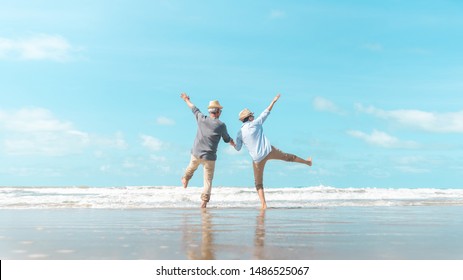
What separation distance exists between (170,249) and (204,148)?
232 inches

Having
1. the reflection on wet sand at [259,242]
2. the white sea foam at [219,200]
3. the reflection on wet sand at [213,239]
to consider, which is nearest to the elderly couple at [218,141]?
the white sea foam at [219,200]

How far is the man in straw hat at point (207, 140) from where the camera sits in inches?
398

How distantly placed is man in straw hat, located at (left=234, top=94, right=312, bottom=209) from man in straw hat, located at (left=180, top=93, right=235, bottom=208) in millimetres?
314

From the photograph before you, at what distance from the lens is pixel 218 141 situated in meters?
10.3

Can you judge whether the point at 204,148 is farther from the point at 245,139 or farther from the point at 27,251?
the point at 27,251

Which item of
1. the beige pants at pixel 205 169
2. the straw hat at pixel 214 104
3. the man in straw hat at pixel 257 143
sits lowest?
the beige pants at pixel 205 169

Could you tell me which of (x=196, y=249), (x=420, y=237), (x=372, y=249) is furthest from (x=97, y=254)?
(x=420, y=237)

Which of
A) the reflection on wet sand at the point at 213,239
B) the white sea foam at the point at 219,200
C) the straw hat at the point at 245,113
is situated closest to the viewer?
the reflection on wet sand at the point at 213,239

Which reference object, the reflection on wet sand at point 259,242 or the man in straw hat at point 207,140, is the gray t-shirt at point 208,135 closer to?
the man in straw hat at point 207,140

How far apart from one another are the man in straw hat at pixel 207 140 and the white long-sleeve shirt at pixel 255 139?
1.01 ft

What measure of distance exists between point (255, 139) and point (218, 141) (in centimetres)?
76

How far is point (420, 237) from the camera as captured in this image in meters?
5.33

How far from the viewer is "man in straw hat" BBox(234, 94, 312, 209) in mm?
10367

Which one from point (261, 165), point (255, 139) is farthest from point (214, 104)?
point (261, 165)
